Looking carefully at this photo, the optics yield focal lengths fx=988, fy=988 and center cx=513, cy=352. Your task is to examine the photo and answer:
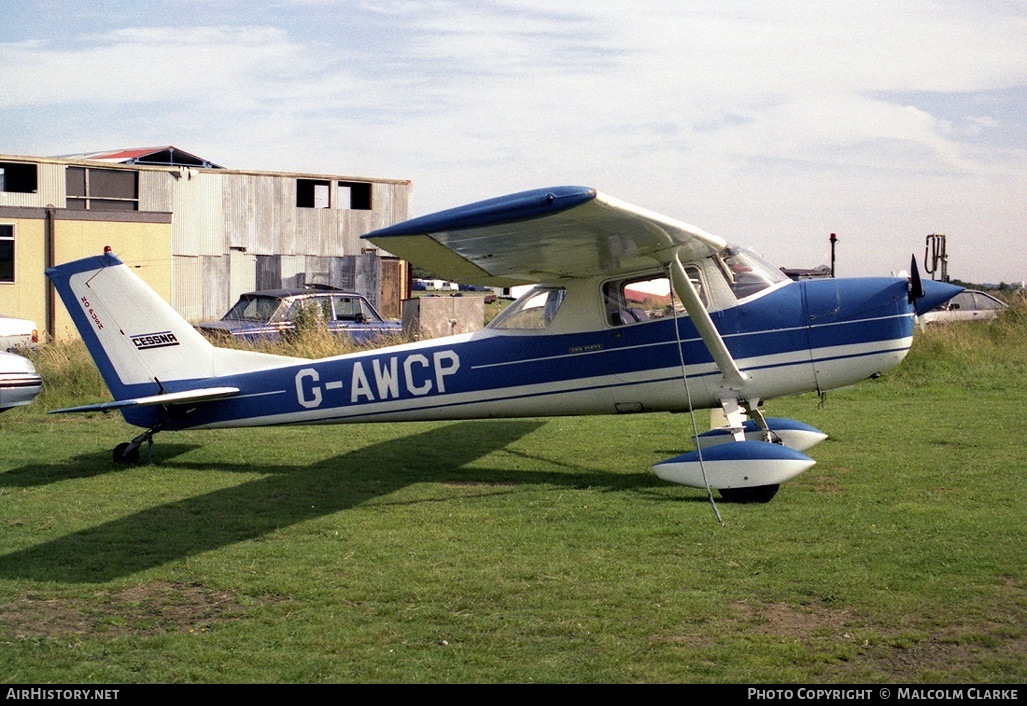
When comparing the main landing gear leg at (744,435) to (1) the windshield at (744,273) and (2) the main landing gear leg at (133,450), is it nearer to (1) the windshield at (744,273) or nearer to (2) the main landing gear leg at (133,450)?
(1) the windshield at (744,273)

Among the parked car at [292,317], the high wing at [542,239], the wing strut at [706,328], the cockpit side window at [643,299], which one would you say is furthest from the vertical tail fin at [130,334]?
the parked car at [292,317]

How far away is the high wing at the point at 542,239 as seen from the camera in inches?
231

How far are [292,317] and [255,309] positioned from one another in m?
1.06

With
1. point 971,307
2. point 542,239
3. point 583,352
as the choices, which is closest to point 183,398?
point 583,352

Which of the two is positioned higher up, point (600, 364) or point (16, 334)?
point (16, 334)

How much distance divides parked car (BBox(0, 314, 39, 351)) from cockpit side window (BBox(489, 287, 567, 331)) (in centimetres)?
1331

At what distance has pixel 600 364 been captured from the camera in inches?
351

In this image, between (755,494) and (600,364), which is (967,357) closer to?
(600,364)

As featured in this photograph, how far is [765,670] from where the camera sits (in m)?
4.27

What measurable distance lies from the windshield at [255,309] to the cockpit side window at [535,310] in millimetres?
10455

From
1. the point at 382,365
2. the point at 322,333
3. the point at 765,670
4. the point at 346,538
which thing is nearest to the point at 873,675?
the point at 765,670

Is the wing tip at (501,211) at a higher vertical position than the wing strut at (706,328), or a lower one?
higher

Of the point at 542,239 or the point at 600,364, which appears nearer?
the point at 542,239

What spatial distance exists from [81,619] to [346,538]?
2016mm
